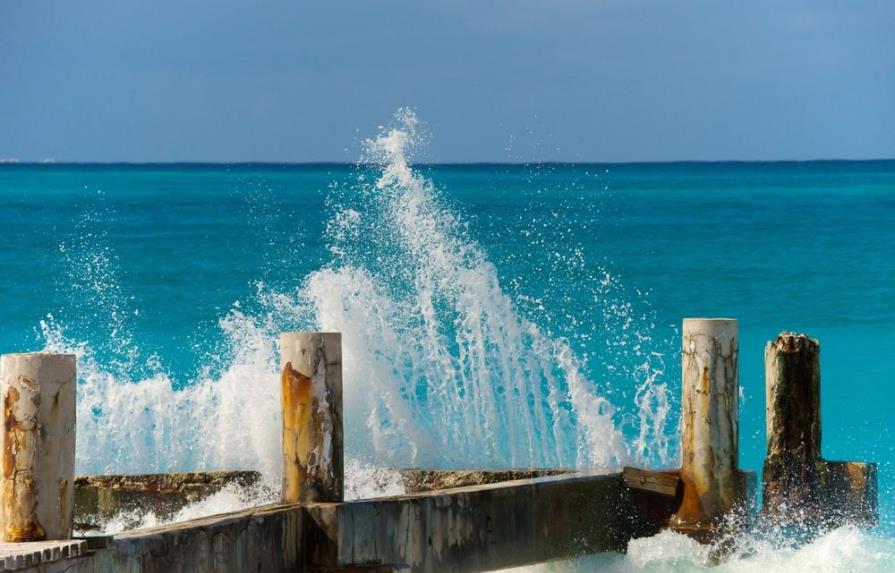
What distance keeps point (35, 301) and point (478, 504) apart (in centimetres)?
3256

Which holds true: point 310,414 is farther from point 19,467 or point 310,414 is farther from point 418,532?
point 19,467

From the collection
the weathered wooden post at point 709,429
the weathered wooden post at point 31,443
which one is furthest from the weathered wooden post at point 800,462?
the weathered wooden post at point 31,443

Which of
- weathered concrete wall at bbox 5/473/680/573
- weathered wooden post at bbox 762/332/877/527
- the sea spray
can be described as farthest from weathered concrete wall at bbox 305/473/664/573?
the sea spray

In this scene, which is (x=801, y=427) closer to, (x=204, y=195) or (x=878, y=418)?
(x=878, y=418)

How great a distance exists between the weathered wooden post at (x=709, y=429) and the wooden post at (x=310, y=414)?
2957mm

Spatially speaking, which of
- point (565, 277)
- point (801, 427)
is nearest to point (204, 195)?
point (565, 277)

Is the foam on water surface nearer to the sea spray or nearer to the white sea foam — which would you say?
the sea spray

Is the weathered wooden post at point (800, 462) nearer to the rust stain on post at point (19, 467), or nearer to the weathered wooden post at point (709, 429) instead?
the weathered wooden post at point (709, 429)

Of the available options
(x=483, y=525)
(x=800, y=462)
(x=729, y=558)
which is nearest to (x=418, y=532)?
(x=483, y=525)

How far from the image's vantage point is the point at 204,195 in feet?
288

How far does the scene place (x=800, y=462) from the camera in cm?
1234

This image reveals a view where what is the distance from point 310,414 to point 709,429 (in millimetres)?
3174

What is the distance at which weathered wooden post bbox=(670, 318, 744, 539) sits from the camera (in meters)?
11.7

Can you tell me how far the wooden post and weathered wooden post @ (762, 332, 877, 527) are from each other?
386 centimetres
